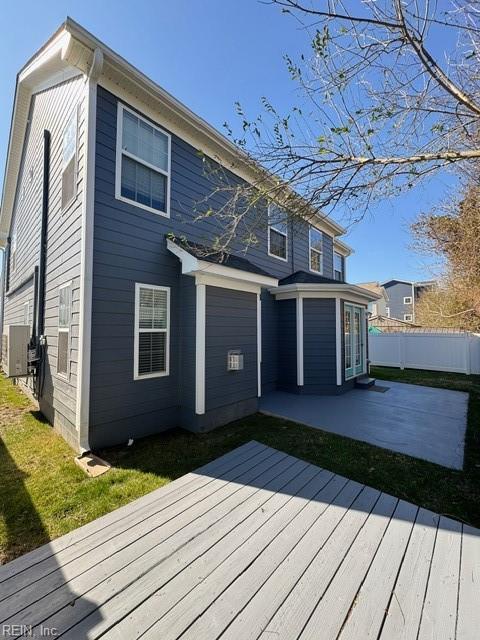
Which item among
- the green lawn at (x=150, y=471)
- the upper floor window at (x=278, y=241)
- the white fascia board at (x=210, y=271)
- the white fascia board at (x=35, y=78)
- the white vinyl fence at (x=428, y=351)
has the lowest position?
the green lawn at (x=150, y=471)

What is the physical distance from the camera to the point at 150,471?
11.8 feet

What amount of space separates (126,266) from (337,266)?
10035 millimetres

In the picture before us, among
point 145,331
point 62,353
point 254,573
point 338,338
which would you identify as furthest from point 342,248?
point 254,573

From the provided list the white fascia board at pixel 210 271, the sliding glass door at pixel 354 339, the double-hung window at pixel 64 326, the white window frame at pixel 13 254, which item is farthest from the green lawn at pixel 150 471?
the white window frame at pixel 13 254

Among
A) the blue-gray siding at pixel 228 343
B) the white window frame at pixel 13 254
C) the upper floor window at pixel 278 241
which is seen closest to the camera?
the blue-gray siding at pixel 228 343

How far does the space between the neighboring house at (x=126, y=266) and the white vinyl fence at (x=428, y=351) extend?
9.58 meters

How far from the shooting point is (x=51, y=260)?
5797 millimetres

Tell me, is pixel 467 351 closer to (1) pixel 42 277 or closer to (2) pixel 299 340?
(2) pixel 299 340

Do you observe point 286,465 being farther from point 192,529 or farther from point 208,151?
point 208,151

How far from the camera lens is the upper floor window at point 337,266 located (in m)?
12.3

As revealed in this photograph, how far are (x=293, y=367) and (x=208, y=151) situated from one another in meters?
5.50

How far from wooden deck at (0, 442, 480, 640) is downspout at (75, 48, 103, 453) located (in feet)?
5.62

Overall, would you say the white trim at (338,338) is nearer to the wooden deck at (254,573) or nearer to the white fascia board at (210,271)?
the white fascia board at (210,271)

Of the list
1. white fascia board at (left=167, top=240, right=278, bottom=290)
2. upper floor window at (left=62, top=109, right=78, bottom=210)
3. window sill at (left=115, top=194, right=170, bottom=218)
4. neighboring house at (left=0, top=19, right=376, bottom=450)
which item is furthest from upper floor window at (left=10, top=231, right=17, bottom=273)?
white fascia board at (left=167, top=240, right=278, bottom=290)
